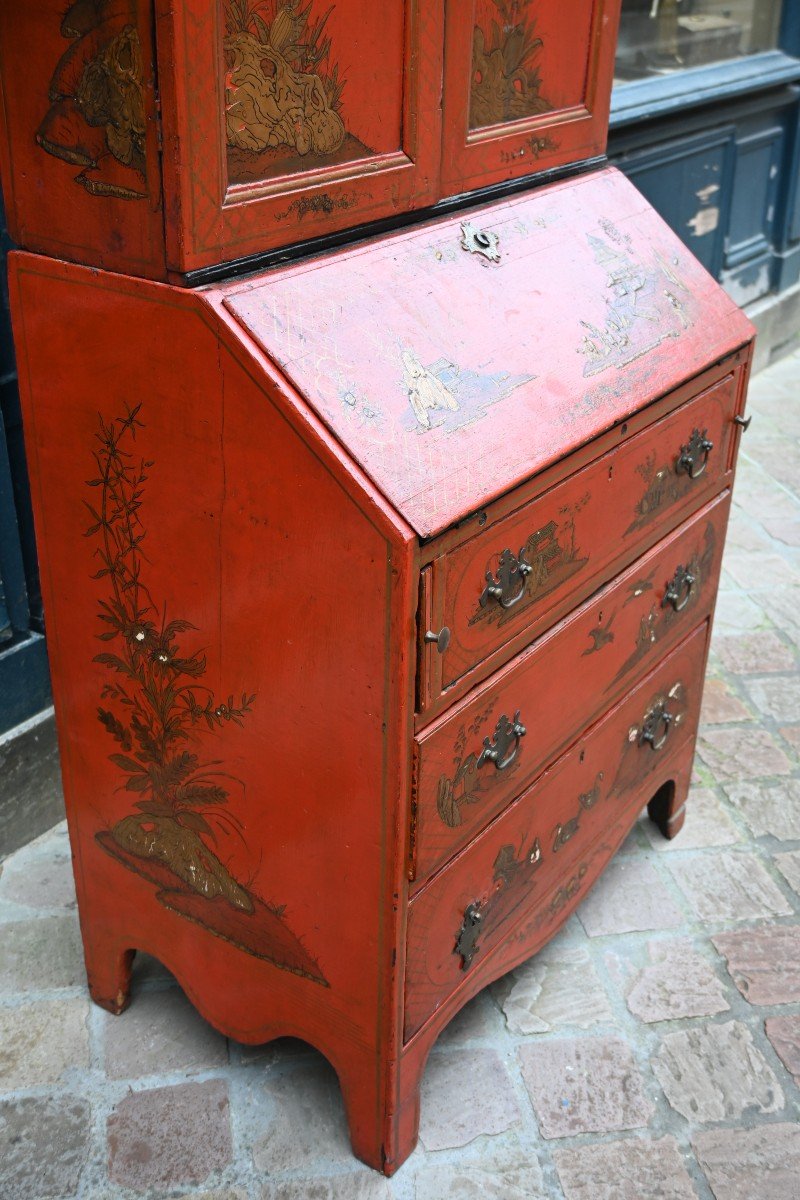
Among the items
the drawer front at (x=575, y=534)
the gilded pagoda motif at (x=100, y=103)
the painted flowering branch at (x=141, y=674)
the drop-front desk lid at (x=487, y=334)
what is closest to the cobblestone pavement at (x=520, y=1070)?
the painted flowering branch at (x=141, y=674)

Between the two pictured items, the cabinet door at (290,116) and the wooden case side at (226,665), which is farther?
the wooden case side at (226,665)

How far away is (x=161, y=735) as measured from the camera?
1.89m

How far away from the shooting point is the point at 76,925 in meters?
2.47

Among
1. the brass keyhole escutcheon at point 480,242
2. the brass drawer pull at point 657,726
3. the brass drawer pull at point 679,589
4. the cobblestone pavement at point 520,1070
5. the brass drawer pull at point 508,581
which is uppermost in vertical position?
the brass keyhole escutcheon at point 480,242

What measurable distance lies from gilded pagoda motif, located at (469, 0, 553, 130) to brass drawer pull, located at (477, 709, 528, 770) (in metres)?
0.94

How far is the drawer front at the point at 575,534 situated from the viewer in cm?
165

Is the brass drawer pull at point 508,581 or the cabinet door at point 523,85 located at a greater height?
the cabinet door at point 523,85

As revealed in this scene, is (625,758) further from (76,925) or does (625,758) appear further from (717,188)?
(717,188)

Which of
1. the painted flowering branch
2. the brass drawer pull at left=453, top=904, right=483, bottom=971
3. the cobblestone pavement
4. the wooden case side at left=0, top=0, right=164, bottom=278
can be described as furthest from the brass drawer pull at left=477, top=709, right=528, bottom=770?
the wooden case side at left=0, top=0, right=164, bottom=278

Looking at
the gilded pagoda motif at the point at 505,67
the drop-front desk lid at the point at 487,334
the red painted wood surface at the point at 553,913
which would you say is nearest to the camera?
the drop-front desk lid at the point at 487,334

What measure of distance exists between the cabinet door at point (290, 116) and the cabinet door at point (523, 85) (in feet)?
0.23

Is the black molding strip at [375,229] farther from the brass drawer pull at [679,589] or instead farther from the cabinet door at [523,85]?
the brass drawer pull at [679,589]

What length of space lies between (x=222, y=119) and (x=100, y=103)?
155mm

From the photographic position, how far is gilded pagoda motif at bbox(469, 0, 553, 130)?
1.86 m
